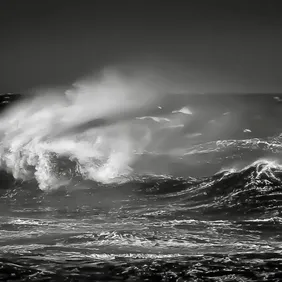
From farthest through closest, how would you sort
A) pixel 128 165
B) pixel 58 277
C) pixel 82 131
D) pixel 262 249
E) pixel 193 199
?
pixel 82 131, pixel 128 165, pixel 193 199, pixel 262 249, pixel 58 277

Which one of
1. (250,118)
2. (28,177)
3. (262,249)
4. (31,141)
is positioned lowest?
(262,249)

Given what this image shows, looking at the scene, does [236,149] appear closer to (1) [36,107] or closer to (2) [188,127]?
(2) [188,127]

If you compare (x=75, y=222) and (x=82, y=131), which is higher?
(x=82, y=131)

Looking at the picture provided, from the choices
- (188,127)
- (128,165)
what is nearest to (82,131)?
(128,165)

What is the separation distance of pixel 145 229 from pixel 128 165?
9270 millimetres

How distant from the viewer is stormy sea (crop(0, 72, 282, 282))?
25.2 ft

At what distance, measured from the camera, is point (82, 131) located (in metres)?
23.1

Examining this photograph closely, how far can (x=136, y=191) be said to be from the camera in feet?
52.7

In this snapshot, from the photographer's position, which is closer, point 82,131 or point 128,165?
point 128,165

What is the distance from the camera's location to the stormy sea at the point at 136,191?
303 inches

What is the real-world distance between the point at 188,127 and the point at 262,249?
19458 millimetres

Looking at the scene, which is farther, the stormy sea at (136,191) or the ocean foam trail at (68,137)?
the ocean foam trail at (68,137)

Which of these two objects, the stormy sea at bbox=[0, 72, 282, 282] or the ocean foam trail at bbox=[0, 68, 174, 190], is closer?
→ the stormy sea at bbox=[0, 72, 282, 282]

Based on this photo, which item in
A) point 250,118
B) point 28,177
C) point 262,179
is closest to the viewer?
point 262,179
